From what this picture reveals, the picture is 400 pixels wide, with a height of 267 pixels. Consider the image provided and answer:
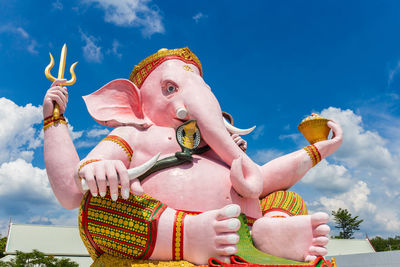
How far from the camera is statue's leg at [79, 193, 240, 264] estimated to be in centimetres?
262

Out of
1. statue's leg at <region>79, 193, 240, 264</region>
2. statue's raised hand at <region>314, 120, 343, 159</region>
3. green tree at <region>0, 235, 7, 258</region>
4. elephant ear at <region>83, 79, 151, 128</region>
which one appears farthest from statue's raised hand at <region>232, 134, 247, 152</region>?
green tree at <region>0, 235, 7, 258</region>

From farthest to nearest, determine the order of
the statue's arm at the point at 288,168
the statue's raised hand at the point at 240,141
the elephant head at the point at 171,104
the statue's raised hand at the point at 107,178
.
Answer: the statue's raised hand at the point at 240,141 → the statue's arm at the point at 288,168 → the elephant head at the point at 171,104 → the statue's raised hand at the point at 107,178

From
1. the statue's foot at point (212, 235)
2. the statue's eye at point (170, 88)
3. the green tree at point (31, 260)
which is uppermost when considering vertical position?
the green tree at point (31, 260)

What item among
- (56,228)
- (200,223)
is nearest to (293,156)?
(200,223)

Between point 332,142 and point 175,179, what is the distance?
1718 millimetres

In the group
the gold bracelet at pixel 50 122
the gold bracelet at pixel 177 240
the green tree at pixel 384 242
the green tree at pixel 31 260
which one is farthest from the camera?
the green tree at pixel 384 242

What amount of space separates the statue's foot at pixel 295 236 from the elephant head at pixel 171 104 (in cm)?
33

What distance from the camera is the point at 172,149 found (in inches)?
130

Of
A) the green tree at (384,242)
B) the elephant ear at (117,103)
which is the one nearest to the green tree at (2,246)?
the elephant ear at (117,103)

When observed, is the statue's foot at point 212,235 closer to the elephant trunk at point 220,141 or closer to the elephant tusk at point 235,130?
the elephant trunk at point 220,141

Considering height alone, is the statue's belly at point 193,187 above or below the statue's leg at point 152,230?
above

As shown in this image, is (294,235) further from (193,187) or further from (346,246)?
(346,246)

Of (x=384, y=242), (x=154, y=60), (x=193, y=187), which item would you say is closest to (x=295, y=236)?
(x=193, y=187)

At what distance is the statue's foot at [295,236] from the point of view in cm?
296
